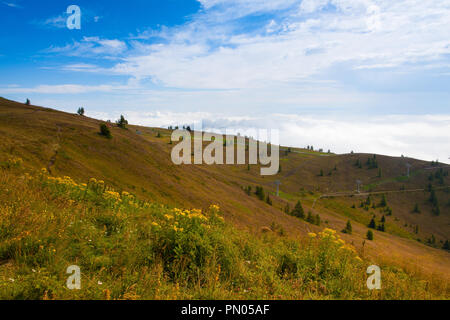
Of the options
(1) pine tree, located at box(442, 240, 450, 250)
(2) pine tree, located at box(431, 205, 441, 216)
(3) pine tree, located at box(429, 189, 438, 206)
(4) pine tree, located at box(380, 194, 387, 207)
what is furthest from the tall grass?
(3) pine tree, located at box(429, 189, 438, 206)

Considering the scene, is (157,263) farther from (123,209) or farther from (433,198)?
(433,198)

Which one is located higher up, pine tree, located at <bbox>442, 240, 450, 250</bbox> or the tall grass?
the tall grass

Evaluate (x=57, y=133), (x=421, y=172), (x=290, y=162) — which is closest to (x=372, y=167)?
(x=421, y=172)

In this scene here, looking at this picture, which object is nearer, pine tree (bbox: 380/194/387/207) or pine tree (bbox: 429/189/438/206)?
pine tree (bbox: 380/194/387/207)

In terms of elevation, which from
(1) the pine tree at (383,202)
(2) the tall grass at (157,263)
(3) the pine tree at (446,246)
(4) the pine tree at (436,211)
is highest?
(2) the tall grass at (157,263)

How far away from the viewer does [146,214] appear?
8281mm

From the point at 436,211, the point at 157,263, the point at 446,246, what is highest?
the point at 157,263

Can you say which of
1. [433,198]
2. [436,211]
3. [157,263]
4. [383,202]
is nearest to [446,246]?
[383,202]

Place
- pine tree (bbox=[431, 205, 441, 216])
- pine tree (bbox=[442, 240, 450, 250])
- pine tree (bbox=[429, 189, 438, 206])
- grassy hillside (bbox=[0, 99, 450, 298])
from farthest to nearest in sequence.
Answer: pine tree (bbox=[429, 189, 438, 206]) < pine tree (bbox=[431, 205, 441, 216]) < pine tree (bbox=[442, 240, 450, 250]) < grassy hillside (bbox=[0, 99, 450, 298])

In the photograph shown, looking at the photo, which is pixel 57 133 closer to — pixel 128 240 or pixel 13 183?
pixel 13 183

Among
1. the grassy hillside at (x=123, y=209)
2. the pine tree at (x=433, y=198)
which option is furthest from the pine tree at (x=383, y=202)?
the pine tree at (x=433, y=198)

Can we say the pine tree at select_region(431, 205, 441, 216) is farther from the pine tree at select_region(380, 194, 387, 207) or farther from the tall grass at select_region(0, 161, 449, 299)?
the tall grass at select_region(0, 161, 449, 299)

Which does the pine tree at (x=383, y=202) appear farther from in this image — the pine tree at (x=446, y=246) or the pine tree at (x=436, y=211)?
the pine tree at (x=446, y=246)

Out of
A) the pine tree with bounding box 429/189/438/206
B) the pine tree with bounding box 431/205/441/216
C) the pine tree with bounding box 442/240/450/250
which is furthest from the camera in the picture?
the pine tree with bounding box 429/189/438/206
